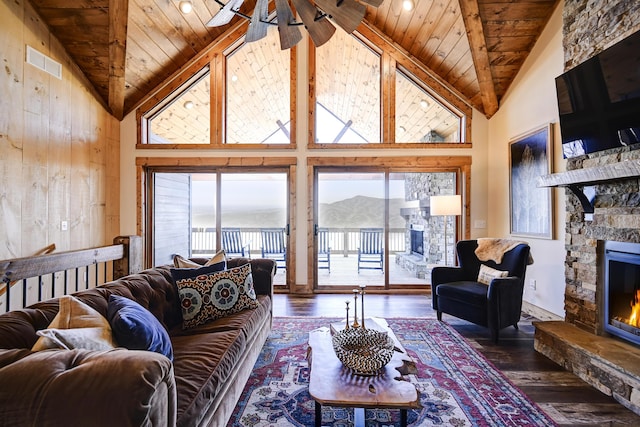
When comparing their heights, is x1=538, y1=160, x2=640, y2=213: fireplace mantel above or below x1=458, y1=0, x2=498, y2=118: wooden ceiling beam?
below

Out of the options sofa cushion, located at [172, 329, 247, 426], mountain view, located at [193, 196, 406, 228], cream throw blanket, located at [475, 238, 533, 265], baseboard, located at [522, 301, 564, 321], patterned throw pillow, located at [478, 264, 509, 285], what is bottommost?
baseboard, located at [522, 301, 564, 321]

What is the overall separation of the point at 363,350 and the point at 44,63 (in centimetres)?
461

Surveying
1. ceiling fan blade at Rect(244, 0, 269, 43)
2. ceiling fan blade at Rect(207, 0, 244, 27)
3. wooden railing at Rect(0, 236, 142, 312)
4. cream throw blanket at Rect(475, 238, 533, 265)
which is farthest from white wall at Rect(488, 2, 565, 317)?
wooden railing at Rect(0, 236, 142, 312)

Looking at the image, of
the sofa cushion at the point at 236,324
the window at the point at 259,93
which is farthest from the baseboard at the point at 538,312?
the window at the point at 259,93

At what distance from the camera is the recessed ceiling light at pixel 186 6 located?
4.00 meters

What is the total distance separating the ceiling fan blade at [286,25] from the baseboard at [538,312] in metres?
3.89

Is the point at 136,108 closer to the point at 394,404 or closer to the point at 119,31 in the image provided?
the point at 119,31

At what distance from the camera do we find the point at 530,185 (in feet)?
12.8

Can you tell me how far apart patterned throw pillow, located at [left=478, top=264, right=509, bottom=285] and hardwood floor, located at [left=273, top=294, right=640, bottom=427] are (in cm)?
53

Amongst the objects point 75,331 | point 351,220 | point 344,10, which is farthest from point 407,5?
point 75,331

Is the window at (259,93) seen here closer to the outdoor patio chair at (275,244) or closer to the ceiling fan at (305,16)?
the outdoor patio chair at (275,244)

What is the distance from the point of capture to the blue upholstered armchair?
3.07 meters

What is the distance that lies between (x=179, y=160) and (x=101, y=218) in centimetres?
140

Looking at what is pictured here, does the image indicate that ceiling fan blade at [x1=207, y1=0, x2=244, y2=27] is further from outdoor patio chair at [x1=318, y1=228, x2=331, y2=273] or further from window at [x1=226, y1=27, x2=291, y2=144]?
outdoor patio chair at [x1=318, y1=228, x2=331, y2=273]
